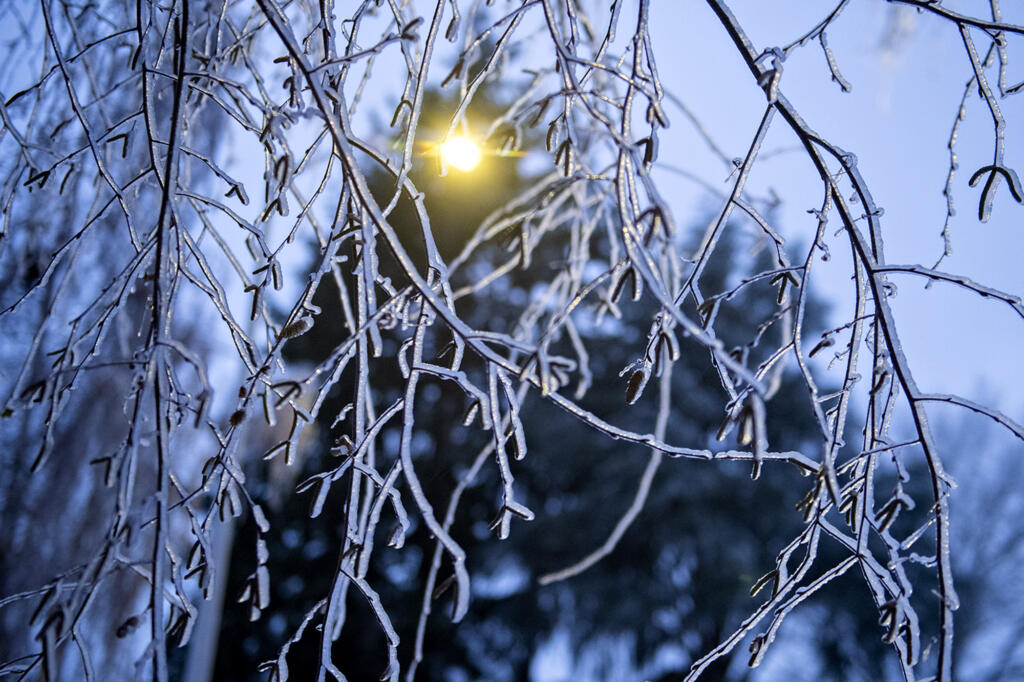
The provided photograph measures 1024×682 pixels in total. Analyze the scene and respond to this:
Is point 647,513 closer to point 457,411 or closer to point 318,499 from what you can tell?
point 457,411

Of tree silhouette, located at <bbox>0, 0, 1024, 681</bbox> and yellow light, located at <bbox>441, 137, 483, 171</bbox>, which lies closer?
tree silhouette, located at <bbox>0, 0, 1024, 681</bbox>

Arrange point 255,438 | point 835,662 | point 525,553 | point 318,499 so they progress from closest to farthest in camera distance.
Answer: point 318,499 → point 255,438 → point 525,553 → point 835,662

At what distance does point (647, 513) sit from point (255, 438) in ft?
15.7

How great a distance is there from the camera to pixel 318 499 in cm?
54

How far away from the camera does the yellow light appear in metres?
0.71

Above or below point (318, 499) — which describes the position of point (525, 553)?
above

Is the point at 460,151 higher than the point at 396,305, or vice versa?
the point at 460,151

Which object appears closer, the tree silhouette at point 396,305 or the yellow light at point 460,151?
the tree silhouette at point 396,305

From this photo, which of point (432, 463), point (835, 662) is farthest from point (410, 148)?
point (835, 662)

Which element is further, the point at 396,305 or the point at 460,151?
the point at 460,151

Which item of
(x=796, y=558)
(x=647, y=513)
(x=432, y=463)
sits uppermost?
(x=432, y=463)

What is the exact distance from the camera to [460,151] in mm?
927

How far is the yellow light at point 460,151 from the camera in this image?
2.33 ft

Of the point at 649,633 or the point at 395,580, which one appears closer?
the point at 395,580
